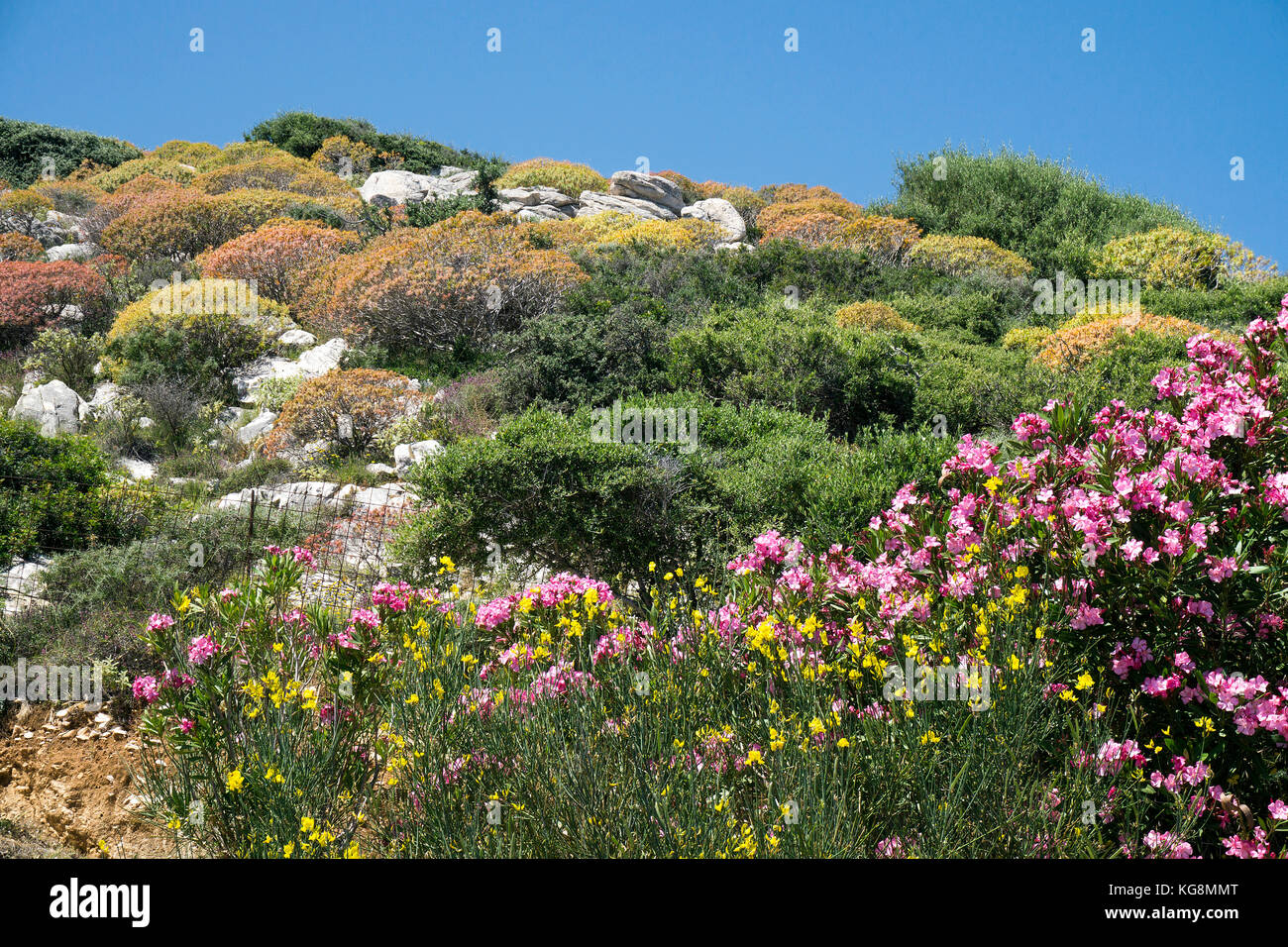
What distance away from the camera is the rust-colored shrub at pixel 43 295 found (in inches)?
593

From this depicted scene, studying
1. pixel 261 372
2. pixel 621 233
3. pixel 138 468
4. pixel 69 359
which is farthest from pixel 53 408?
pixel 621 233

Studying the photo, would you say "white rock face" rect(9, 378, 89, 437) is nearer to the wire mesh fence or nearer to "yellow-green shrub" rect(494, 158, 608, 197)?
the wire mesh fence

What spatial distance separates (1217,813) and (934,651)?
1.02 meters

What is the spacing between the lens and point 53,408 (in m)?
11.4

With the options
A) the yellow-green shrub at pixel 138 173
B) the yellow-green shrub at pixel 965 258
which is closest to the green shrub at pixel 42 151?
the yellow-green shrub at pixel 138 173

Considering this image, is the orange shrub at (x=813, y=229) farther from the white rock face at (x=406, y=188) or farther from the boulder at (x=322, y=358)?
the boulder at (x=322, y=358)

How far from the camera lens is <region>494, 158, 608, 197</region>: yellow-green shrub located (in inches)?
1054

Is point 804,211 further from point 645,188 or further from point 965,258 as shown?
point 645,188

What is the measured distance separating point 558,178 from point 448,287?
15.4 m

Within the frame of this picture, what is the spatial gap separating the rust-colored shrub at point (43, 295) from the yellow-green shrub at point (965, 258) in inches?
703

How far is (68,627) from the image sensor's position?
587 centimetres

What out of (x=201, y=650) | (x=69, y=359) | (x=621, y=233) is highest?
(x=621, y=233)
